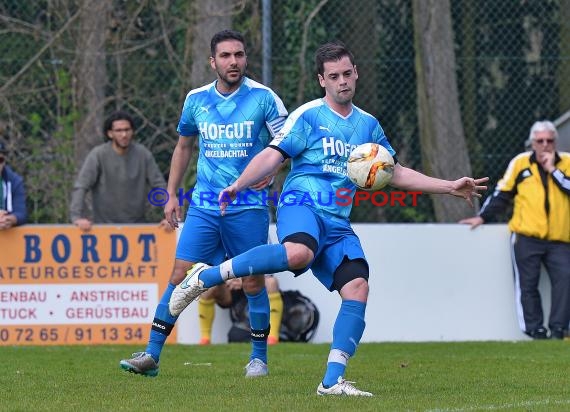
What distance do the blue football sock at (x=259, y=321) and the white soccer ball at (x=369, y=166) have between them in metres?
1.58

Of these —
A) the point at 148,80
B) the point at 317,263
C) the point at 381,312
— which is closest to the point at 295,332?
the point at 381,312

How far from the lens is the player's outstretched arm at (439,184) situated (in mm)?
6852

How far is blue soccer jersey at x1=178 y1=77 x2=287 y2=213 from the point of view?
315 inches

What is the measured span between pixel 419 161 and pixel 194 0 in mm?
2953

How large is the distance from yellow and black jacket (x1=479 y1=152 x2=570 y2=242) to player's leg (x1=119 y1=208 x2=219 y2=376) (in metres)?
4.78

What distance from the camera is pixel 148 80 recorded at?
13266 millimetres

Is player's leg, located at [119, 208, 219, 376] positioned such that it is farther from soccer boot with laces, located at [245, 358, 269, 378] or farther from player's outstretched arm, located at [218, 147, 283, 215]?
player's outstretched arm, located at [218, 147, 283, 215]

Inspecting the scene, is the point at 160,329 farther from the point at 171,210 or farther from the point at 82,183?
the point at 82,183

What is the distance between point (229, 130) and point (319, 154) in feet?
3.71

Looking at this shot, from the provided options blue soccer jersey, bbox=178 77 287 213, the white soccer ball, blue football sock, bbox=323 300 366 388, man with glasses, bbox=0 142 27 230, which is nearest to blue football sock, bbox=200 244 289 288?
blue football sock, bbox=323 300 366 388

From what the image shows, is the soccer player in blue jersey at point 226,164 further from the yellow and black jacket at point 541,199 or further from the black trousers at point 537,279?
the yellow and black jacket at point 541,199

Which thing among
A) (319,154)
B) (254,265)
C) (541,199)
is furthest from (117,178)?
(254,265)

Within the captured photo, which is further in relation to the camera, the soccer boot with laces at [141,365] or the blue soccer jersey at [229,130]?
the blue soccer jersey at [229,130]

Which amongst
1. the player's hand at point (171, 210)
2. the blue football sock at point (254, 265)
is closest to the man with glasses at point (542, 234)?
the player's hand at point (171, 210)
